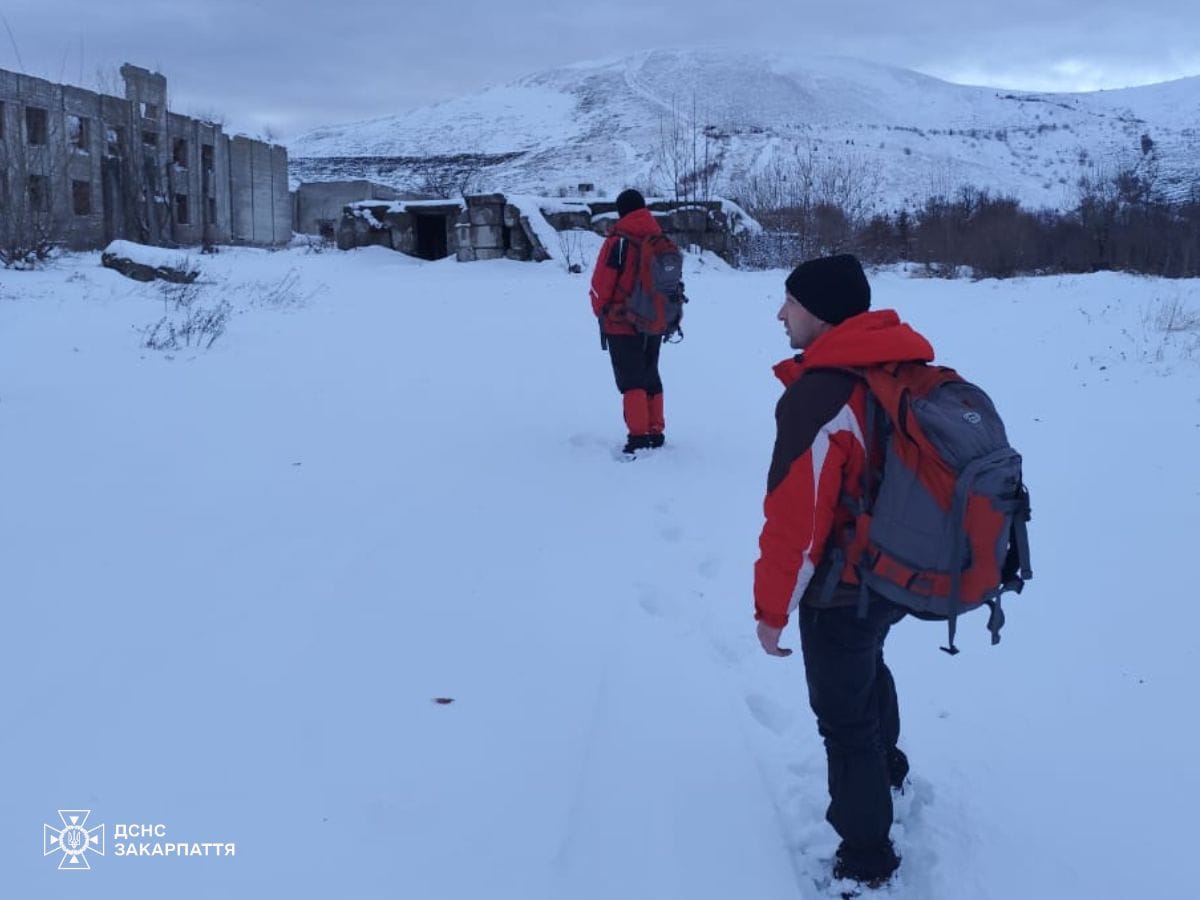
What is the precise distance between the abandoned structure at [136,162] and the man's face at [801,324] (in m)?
25.4

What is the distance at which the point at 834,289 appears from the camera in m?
2.61

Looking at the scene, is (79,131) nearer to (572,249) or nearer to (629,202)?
(572,249)

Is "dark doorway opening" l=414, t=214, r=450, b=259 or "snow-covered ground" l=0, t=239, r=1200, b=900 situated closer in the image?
"snow-covered ground" l=0, t=239, r=1200, b=900

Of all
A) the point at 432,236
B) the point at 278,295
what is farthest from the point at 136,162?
the point at 278,295

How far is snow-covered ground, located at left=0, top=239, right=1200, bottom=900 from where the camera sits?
281 centimetres

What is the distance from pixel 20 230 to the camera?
15672mm

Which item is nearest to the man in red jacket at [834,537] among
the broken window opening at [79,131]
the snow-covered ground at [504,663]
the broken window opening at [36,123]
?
the snow-covered ground at [504,663]

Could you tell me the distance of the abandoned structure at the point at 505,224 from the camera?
21.0m

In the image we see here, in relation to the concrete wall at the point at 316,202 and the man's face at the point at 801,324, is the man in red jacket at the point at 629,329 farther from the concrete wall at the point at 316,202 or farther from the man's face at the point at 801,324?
the concrete wall at the point at 316,202

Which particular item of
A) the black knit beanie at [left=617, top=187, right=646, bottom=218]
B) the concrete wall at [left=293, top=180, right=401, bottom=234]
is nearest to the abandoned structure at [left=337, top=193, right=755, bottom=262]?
the black knit beanie at [left=617, top=187, right=646, bottom=218]

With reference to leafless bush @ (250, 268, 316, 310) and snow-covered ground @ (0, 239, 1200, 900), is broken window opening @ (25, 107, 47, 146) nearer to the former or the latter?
leafless bush @ (250, 268, 316, 310)

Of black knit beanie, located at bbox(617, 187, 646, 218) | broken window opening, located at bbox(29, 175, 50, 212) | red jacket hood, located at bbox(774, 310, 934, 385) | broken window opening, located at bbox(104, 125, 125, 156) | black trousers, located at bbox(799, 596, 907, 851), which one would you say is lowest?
black trousers, located at bbox(799, 596, 907, 851)

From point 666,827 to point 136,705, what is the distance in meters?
1.71

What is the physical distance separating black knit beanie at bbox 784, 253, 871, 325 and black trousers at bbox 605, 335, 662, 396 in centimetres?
417
